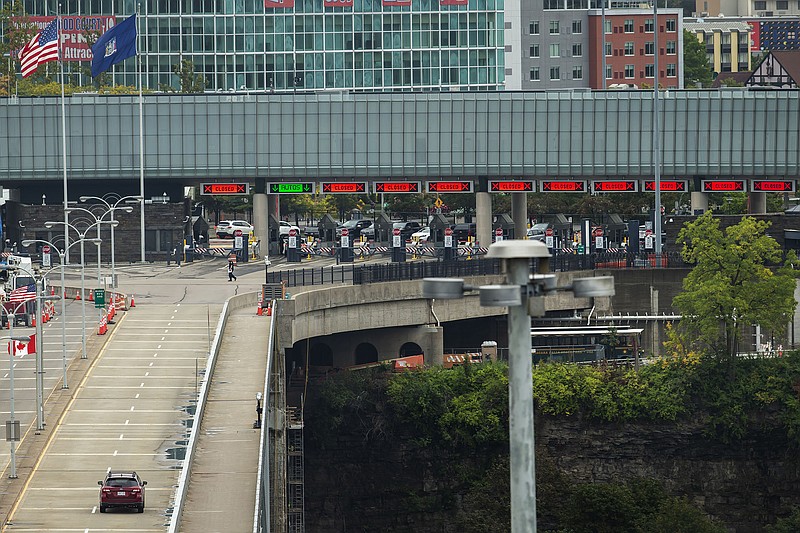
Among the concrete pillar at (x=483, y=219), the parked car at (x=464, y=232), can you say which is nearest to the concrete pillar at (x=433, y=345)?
the concrete pillar at (x=483, y=219)

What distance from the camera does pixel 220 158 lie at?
148 meters

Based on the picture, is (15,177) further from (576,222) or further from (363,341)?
(576,222)

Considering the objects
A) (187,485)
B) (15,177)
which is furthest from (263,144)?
(187,485)

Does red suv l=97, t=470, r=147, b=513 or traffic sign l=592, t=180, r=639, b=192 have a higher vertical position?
traffic sign l=592, t=180, r=639, b=192

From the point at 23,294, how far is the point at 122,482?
111ft

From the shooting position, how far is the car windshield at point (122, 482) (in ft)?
196

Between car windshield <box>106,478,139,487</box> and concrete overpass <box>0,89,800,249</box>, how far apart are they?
89.0 m

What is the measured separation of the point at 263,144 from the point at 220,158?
153 inches

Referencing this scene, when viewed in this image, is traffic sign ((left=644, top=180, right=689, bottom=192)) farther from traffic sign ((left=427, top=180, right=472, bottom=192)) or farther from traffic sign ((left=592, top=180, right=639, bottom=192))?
traffic sign ((left=427, top=180, right=472, bottom=192))

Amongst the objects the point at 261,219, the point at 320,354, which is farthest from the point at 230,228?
the point at 320,354

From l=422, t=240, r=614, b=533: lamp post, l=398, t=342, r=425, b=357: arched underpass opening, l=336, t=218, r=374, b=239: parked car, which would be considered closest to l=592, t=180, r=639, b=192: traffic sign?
l=336, t=218, r=374, b=239: parked car

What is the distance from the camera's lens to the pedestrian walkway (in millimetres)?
59250

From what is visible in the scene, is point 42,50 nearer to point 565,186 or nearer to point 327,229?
point 327,229

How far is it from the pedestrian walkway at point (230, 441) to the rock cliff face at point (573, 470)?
388 inches
